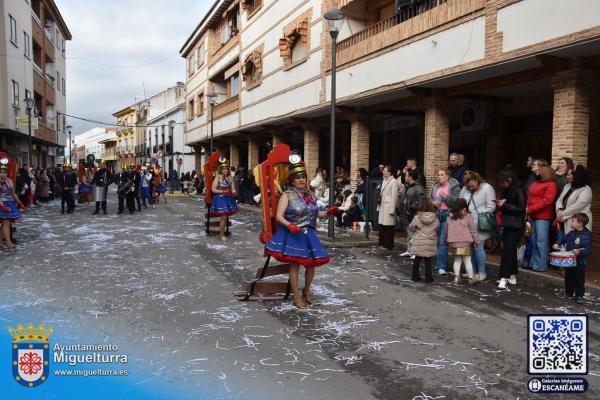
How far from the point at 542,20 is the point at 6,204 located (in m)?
10.9

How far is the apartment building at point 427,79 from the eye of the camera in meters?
8.79

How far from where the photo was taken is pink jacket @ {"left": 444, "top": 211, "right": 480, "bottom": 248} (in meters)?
7.68

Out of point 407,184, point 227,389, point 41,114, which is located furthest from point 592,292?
point 41,114

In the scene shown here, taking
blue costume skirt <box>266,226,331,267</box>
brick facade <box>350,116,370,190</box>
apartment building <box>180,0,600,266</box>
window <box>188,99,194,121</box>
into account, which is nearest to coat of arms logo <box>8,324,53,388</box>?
blue costume skirt <box>266,226,331,267</box>

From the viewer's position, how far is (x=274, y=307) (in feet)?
20.6

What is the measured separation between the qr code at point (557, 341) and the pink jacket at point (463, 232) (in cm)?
403

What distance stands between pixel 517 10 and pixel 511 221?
4.36 m

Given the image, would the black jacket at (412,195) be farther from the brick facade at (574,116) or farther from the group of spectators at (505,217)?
the brick facade at (574,116)

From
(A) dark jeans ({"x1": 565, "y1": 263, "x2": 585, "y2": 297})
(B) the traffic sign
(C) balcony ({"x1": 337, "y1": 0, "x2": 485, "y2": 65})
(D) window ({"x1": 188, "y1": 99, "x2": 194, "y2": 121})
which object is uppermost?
(D) window ({"x1": 188, "y1": 99, "x2": 194, "y2": 121})

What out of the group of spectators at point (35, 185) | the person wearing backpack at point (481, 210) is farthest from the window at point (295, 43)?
the person wearing backpack at point (481, 210)

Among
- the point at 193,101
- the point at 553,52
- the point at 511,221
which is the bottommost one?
the point at 511,221

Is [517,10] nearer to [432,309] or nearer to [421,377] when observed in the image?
[432,309]

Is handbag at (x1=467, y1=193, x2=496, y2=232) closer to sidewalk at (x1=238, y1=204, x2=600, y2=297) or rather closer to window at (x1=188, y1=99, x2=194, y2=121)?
sidewalk at (x1=238, y1=204, x2=600, y2=297)

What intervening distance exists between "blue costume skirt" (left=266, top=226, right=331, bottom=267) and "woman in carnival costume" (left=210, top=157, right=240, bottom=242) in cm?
596
